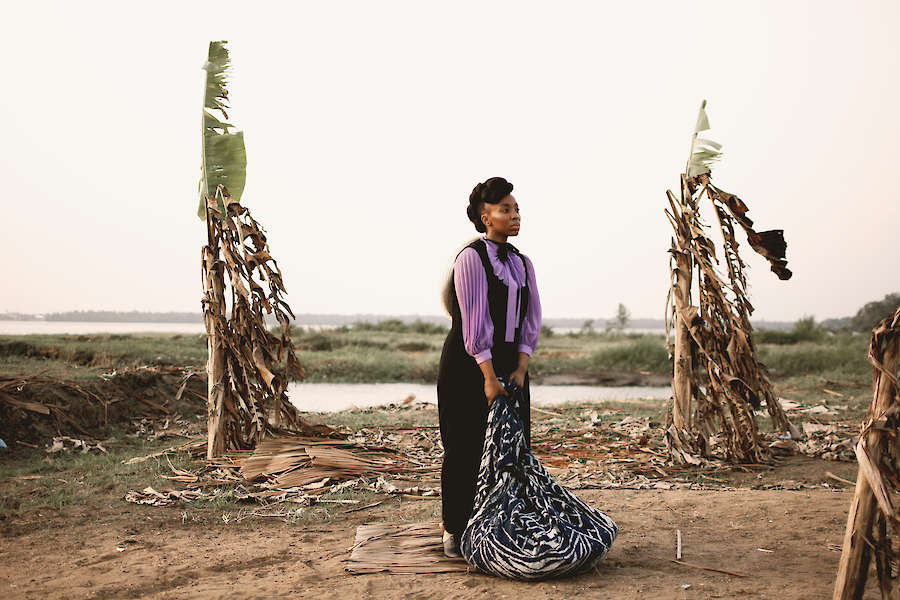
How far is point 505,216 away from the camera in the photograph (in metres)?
3.33

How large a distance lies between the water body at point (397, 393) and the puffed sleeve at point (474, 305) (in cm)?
876

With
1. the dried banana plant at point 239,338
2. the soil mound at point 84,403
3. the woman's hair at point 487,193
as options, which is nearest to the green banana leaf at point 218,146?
the dried banana plant at point 239,338

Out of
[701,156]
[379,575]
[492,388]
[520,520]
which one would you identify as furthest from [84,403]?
[701,156]

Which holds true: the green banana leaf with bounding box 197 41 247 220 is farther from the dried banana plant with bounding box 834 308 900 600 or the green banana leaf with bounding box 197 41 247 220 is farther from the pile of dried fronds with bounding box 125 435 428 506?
the dried banana plant with bounding box 834 308 900 600

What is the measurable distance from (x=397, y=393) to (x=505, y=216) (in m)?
11.1

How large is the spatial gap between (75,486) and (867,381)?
464 inches

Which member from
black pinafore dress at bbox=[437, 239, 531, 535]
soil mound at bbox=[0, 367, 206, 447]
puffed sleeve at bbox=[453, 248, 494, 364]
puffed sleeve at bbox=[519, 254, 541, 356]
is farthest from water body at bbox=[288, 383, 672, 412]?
puffed sleeve at bbox=[453, 248, 494, 364]

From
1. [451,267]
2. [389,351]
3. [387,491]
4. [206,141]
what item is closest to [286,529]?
[387,491]

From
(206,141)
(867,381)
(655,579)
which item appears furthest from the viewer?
(867,381)

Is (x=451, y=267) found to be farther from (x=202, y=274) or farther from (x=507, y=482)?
(x=202, y=274)

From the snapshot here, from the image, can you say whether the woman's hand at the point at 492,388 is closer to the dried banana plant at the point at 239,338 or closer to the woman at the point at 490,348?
the woman at the point at 490,348

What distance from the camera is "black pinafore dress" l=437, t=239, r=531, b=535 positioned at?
3357 millimetres

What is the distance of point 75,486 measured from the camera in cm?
529

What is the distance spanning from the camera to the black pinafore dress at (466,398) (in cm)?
336
